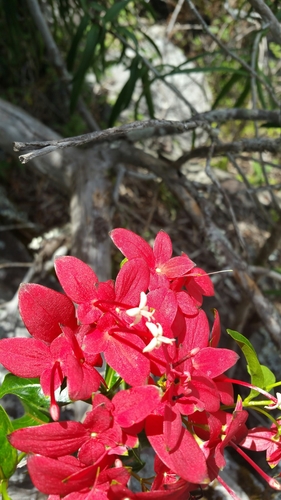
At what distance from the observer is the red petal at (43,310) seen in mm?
575

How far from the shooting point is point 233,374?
1503mm

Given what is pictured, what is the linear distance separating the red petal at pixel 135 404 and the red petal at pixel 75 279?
0.13 metres

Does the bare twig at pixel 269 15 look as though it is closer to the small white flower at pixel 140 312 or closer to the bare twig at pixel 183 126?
the bare twig at pixel 183 126

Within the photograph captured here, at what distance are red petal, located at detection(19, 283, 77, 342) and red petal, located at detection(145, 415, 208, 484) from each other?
17 centimetres

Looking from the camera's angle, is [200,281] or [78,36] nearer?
[200,281]

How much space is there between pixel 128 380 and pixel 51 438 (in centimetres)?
11

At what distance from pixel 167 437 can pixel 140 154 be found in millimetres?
1031

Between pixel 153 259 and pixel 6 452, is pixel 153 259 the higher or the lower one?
the higher one

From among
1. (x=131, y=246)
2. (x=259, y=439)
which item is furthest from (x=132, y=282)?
(x=259, y=439)

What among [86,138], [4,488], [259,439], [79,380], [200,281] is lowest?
[4,488]

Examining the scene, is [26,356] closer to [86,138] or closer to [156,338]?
[156,338]

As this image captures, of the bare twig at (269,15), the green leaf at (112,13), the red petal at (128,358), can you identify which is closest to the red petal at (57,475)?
the red petal at (128,358)

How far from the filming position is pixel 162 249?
689 mm

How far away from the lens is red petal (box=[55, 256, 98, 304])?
1.94 feet
